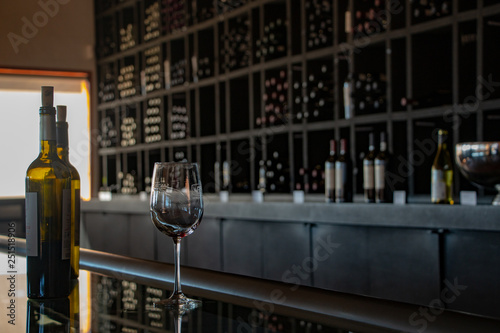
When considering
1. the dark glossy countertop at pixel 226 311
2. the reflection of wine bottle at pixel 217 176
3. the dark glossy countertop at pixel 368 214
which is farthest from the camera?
the reflection of wine bottle at pixel 217 176

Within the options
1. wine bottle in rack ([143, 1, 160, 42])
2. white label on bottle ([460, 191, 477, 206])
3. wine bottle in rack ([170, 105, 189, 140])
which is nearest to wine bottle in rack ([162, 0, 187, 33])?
wine bottle in rack ([143, 1, 160, 42])

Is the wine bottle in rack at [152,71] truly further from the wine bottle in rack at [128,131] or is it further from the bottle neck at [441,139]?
the bottle neck at [441,139]

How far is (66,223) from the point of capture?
89 centimetres

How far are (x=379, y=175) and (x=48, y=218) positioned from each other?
7.99 ft

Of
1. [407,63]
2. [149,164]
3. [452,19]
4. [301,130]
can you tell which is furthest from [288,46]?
[149,164]

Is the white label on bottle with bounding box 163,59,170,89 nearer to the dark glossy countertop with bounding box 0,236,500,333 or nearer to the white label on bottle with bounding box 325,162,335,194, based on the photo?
the white label on bottle with bounding box 325,162,335,194

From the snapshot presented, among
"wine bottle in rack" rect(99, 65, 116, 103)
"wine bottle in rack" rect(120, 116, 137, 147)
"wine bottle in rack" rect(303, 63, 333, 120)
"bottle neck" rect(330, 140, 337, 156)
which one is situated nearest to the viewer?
"bottle neck" rect(330, 140, 337, 156)

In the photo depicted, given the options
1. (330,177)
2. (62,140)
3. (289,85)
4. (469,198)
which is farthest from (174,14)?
(62,140)

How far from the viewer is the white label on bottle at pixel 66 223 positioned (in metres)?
0.88

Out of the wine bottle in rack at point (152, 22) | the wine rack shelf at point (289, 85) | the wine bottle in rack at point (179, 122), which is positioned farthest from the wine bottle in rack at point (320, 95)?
the wine bottle in rack at point (152, 22)

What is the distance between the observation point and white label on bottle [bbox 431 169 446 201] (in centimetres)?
281

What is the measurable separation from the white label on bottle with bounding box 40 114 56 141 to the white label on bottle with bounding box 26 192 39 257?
9 cm

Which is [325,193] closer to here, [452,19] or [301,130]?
[301,130]

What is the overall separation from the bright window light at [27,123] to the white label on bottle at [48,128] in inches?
216
